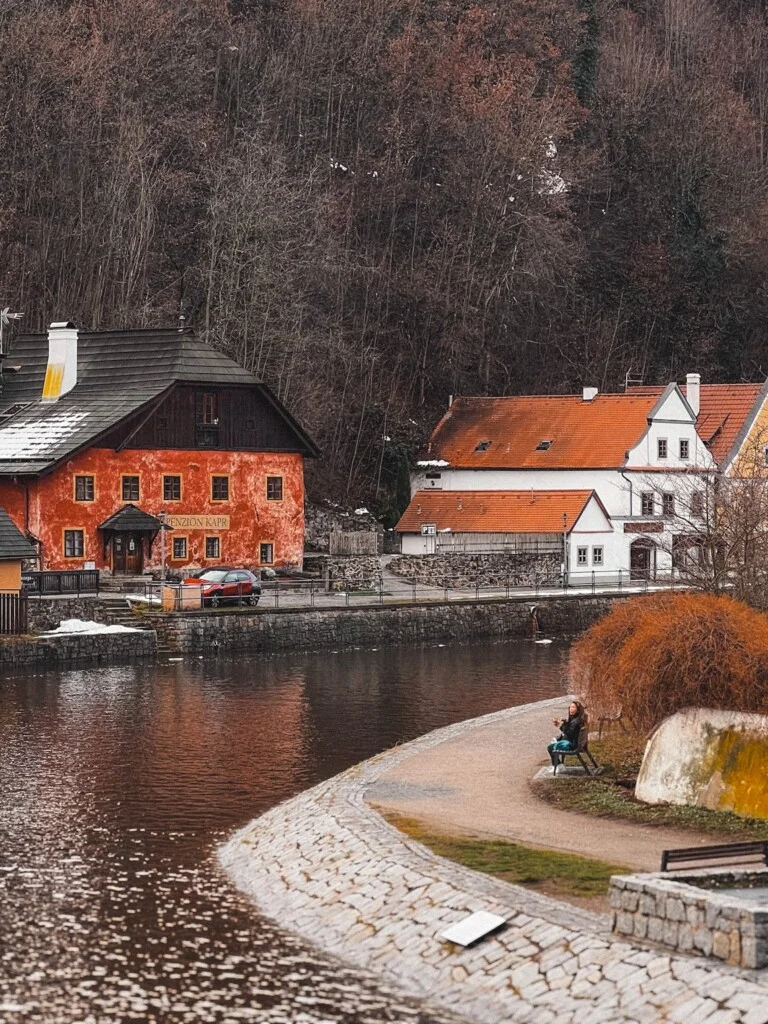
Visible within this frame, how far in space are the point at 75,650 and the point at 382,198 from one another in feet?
→ 129

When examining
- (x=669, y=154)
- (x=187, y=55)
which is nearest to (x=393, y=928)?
(x=187, y=55)

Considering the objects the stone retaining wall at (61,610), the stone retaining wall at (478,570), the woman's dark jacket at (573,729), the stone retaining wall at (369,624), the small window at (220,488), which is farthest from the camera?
the stone retaining wall at (478,570)

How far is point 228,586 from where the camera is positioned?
6141 centimetres

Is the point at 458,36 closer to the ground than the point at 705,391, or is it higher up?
higher up

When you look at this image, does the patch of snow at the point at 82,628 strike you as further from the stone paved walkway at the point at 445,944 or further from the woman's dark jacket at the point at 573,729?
the stone paved walkway at the point at 445,944

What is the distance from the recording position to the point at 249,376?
6938 cm

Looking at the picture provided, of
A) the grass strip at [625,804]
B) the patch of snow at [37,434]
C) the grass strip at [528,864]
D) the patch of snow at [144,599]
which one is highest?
the patch of snow at [37,434]

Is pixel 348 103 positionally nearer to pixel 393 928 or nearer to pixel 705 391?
pixel 705 391

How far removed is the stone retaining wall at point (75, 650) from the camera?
53188mm

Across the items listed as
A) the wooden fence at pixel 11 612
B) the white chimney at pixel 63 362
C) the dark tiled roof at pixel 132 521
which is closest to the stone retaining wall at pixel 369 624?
the wooden fence at pixel 11 612

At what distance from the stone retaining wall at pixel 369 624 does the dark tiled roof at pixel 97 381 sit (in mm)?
9808

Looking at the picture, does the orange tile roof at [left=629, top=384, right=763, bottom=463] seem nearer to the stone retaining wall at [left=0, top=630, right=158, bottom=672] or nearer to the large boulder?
the stone retaining wall at [left=0, top=630, right=158, bottom=672]

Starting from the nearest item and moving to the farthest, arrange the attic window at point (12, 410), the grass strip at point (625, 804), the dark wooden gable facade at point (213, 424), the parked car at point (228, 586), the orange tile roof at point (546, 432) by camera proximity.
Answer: the grass strip at point (625, 804) → the parked car at point (228, 586) → the dark wooden gable facade at point (213, 424) → the attic window at point (12, 410) → the orange tile roof at point (546, 432)

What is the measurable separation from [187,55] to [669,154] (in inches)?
1256
